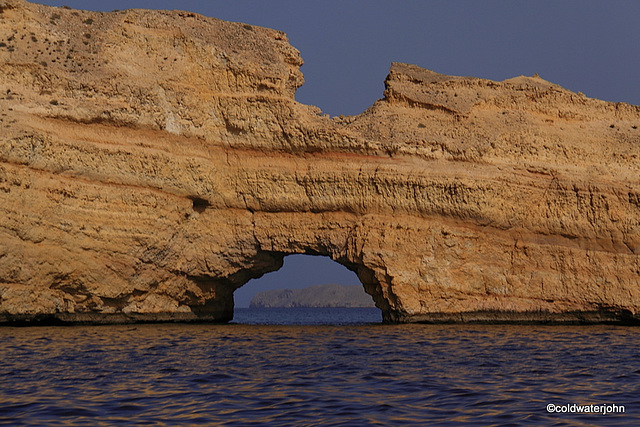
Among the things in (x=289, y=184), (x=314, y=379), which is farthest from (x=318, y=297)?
(x=314, y=379)

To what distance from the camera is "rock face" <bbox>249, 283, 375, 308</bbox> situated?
421 ft

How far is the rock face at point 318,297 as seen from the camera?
421 ft

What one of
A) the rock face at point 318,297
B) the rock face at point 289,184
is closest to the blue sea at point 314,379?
the rock face at point 289,184

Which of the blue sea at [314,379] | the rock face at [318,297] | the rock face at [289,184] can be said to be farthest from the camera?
the rock face at [318,297]

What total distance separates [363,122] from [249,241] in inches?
193

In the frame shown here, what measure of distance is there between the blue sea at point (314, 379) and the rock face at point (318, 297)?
11184 centimetres

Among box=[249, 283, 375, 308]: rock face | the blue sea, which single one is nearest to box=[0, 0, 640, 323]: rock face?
the blue sea

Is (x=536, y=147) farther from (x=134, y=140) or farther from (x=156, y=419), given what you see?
(x=156, y=419)

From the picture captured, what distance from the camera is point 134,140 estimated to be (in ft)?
64.0

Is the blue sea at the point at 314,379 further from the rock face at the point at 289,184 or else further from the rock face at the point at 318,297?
the rock face at the point at 318,297

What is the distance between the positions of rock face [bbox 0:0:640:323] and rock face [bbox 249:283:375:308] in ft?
342

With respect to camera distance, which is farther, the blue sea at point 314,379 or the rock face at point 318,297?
the rock face at point 318,297

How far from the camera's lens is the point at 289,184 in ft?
68.2

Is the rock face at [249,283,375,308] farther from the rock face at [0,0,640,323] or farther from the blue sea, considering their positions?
the blue sea
